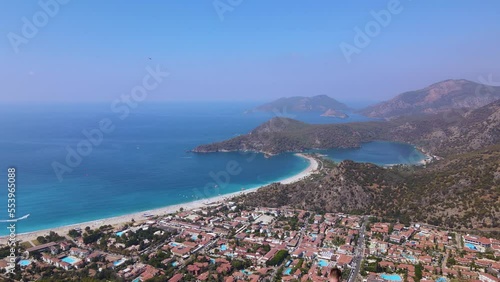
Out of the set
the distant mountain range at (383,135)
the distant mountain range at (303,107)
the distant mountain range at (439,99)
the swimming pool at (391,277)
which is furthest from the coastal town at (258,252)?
the distant mountain range at (303,107)

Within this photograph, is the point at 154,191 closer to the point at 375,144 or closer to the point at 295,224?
the point at 295,224

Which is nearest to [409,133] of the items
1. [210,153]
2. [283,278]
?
[210,153]

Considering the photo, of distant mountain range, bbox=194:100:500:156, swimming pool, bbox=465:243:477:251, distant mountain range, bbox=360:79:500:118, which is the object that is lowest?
swimming pool, bbox=465:243:477:251

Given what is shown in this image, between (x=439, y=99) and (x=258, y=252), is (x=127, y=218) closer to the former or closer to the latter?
(x=258, y=252)

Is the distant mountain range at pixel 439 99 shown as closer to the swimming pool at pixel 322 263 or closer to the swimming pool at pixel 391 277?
the swimming pool at pixel 322 263

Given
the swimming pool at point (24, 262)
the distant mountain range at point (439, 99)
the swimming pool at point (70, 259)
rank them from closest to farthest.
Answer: the swimming pool at point (24, 262) < the swimming pool at point (70, 259) < the distant mountain range at point (439, 99)

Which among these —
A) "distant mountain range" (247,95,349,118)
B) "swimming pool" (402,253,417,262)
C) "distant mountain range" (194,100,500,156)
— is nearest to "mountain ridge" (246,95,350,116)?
"distant mountain range" (247,95,349,118)

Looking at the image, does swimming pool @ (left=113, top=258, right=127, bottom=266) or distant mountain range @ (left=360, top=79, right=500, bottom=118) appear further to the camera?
distant mountain range @ (left=360, top=79, right=500, bottom=118)

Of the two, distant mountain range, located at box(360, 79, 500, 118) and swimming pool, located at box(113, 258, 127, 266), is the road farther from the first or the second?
distant mountain range, located at box(360, 79, 500, 118)
